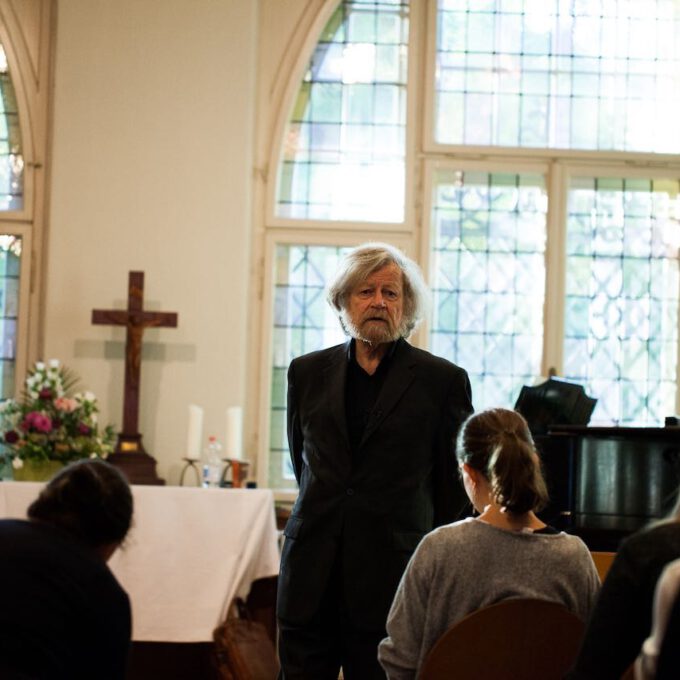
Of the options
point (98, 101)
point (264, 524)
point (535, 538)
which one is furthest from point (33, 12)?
point (535, 538)

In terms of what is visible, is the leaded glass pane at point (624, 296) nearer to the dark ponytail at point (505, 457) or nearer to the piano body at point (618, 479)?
the piano body at point (618, 479)

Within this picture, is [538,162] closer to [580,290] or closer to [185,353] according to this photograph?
[580,290]

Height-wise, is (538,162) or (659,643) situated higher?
(538,162)

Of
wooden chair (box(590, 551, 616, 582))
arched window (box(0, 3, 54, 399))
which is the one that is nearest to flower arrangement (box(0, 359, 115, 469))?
arched window (box(0, 3, 54, 399))

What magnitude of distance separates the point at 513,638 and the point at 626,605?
1.24ft

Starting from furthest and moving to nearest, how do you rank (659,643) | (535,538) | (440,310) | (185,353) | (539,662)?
(440,310) → (185,353) → (535,538) → (539,662) → (659,643)

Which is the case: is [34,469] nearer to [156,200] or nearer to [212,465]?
[212,465]

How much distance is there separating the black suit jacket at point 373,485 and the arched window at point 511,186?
376 cm

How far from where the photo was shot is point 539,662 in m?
2.07

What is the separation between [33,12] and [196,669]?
12.6ft

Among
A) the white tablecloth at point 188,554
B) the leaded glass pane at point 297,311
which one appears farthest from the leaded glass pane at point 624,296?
the white tablecloth at point 188,554

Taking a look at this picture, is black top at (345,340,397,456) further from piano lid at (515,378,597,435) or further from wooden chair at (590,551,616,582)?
piano lid at (515,378,597,435)

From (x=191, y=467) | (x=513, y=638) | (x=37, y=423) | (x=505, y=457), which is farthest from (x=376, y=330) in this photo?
(x=191, y=467)

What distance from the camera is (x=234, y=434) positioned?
19.7 ft
